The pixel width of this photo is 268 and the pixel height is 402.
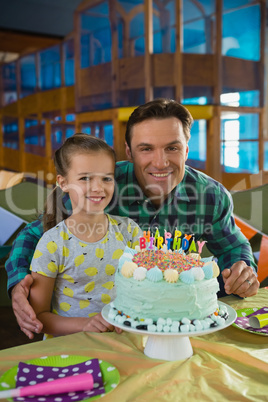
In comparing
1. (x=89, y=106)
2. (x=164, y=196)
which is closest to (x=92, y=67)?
→ (x=89, y=106)

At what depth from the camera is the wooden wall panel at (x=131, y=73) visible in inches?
225

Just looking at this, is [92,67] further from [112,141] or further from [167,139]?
[167,139]

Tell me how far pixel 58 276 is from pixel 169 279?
503 mm

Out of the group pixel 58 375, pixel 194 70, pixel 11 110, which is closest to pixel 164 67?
pixel 194 70

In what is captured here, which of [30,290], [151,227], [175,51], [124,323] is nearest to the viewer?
[124,323]

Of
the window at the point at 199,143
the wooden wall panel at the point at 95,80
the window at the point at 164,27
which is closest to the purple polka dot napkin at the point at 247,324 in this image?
the window at the point at 199,143

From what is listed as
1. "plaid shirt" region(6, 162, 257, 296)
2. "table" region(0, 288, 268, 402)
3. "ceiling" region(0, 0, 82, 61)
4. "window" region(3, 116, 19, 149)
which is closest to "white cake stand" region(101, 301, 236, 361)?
"table" region(0, 288, 268, 402)

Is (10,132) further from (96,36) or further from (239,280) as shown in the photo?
(239,280)

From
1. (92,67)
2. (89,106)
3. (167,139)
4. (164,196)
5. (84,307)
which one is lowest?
(84,307)

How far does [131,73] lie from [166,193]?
4400mm

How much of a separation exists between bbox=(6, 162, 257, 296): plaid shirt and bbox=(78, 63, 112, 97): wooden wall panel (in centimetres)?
448

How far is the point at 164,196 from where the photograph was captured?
5.71 feet

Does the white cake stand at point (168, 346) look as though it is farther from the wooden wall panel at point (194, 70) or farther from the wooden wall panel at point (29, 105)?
the wooden wall panel at point (29, 105)

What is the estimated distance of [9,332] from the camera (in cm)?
230
